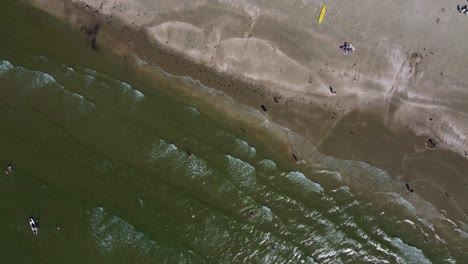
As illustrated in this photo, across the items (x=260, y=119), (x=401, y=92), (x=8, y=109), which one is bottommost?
(x=8, y=109)

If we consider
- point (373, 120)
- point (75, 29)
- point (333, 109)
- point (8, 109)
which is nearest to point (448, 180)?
point (373, 120)

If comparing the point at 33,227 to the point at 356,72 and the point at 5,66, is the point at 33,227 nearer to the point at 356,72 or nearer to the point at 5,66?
the point at 5,66

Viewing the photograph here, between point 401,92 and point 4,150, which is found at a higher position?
point 401,92

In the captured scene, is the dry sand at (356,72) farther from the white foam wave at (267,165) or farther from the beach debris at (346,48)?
the white foam wave at (267,165)

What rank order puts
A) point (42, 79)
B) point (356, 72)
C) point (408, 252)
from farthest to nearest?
point (356, 72)
point (42, 79)
point (408, 252)

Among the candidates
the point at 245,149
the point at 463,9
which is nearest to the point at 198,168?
the point at 245,149

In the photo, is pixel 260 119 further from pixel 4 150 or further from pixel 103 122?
pixel 4 150

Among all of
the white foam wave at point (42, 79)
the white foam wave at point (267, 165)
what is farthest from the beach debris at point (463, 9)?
the white foam wave at point (42, 79)
